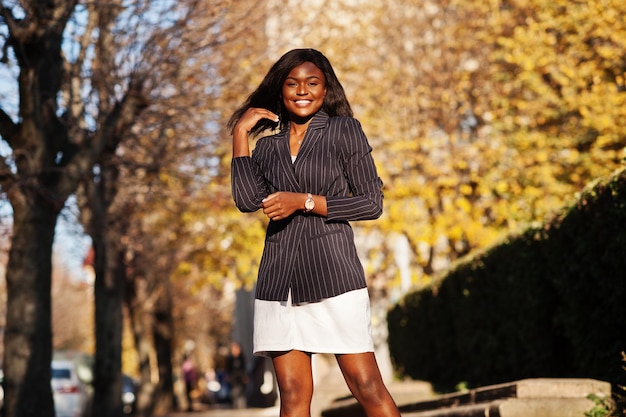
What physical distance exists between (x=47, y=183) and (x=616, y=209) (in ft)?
27.7

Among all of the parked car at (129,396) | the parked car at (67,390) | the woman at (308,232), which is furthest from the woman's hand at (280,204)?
the parked car at (129,396)

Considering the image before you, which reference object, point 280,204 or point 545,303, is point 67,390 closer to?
point 545,303

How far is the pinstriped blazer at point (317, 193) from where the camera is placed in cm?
482

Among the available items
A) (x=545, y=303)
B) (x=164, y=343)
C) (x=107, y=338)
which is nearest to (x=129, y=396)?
(x=164, y=343)

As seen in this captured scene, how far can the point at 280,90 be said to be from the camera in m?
5.21

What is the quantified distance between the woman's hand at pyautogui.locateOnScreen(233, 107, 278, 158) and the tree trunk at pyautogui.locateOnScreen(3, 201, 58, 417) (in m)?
9.16

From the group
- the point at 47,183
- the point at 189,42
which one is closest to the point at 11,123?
the point at 47,183

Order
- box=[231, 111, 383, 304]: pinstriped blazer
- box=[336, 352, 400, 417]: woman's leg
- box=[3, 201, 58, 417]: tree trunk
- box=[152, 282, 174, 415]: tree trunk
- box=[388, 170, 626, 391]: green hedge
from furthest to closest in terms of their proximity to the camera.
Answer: box=[152, 282, 174, 415]: tree trunk < box=[3, 201, 58, 417]: tree trunk < box=[388, 170, 626, 391]: green hedge < box=[231, 111, 383, 304]: pinstriped blazer < box=[336, 352, 400, 417]: woman's leg

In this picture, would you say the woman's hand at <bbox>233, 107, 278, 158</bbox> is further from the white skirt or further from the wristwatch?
the white skirt

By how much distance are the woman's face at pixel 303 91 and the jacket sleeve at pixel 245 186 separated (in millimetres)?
297

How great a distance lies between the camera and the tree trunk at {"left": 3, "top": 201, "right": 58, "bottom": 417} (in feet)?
45.1

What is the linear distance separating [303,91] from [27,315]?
375 inches

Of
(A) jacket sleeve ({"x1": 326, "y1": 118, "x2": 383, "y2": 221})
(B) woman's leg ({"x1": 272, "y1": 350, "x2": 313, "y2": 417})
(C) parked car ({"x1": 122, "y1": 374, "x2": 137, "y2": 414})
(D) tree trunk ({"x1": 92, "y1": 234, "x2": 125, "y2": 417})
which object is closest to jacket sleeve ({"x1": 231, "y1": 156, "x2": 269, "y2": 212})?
(A) jacket sleeve ({"x1": 326, "y1": 118, "x2": 383, "y2": 221})

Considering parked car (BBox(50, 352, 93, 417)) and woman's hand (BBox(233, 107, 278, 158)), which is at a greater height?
woman's hand (BBox(233, 107, 278, 158))
